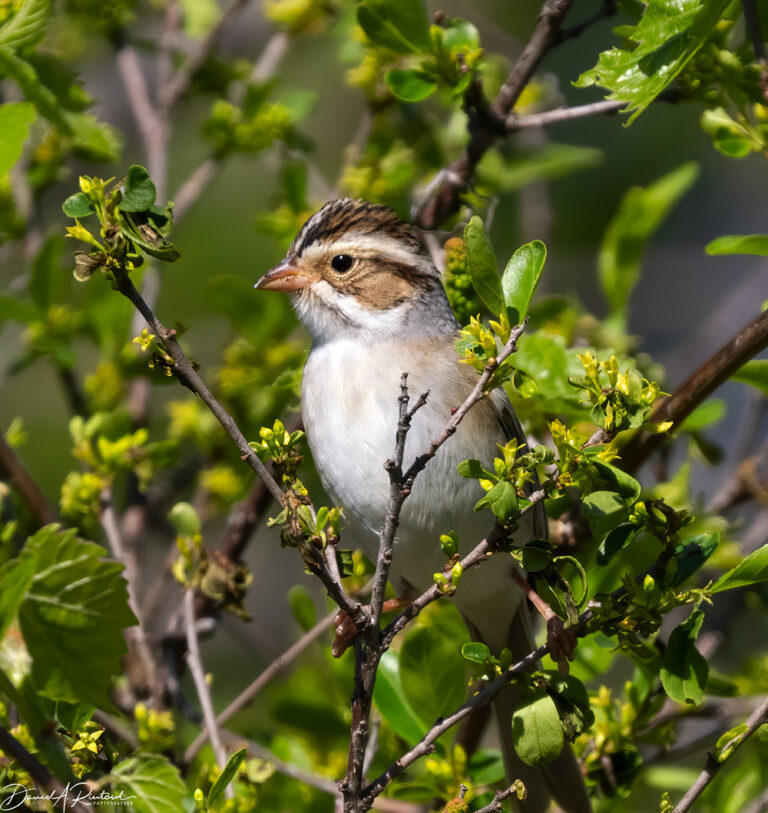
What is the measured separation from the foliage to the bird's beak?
7.4 inches

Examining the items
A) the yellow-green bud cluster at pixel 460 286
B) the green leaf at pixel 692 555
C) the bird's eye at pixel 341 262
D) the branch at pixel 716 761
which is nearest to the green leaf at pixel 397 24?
the yellow-green bud cluster at pixel 460 286

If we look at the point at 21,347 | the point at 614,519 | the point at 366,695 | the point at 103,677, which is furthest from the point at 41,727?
the point at 21,347

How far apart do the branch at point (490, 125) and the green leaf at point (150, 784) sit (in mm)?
1741

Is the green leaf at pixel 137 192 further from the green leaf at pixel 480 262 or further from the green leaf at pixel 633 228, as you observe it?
the green leaf at pixel 633 228

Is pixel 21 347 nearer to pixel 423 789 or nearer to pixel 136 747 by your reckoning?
pixel 136 747

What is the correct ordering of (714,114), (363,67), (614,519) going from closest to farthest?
1. (614,519)
2. (714,114)
3. (363,67)

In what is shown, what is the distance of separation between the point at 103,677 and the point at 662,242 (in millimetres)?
6116

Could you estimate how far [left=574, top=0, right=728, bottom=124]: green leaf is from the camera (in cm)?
207

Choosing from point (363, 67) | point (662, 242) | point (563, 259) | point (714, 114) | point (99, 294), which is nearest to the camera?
point (714, 114)

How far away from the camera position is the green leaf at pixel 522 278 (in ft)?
6.54

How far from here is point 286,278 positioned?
3.14m

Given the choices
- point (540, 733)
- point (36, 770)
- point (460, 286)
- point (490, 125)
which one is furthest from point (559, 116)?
point (36, 770)

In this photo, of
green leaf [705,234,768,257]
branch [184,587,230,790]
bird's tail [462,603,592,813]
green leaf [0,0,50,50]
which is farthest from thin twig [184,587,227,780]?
green leaf [705,234,768,257]

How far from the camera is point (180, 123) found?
7.05m
